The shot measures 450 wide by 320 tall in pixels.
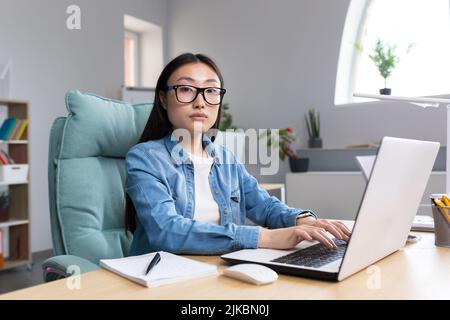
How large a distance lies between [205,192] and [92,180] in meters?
0.34

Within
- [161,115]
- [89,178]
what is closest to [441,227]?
[161,115]

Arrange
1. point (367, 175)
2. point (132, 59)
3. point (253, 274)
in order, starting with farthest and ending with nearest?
point (132, 59)
point (367, 175)
point (253, 274)

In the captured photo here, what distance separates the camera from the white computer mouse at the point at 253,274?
713mm

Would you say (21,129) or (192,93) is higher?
(192,93)

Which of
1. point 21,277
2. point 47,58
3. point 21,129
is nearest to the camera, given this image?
point 21,277

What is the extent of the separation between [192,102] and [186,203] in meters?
0.30

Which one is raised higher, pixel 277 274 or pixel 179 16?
pixel 179 16

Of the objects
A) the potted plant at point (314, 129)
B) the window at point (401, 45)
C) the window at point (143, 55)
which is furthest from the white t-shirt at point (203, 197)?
the window at point (143, 55)

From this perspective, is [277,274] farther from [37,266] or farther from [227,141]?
[37,266]

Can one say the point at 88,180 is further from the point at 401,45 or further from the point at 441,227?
the point at 401,45

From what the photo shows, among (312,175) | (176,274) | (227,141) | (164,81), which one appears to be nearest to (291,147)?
(312,175)

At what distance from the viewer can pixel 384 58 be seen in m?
3.46

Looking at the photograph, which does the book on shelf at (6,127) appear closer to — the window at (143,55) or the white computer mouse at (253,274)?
the window at (143,55)
